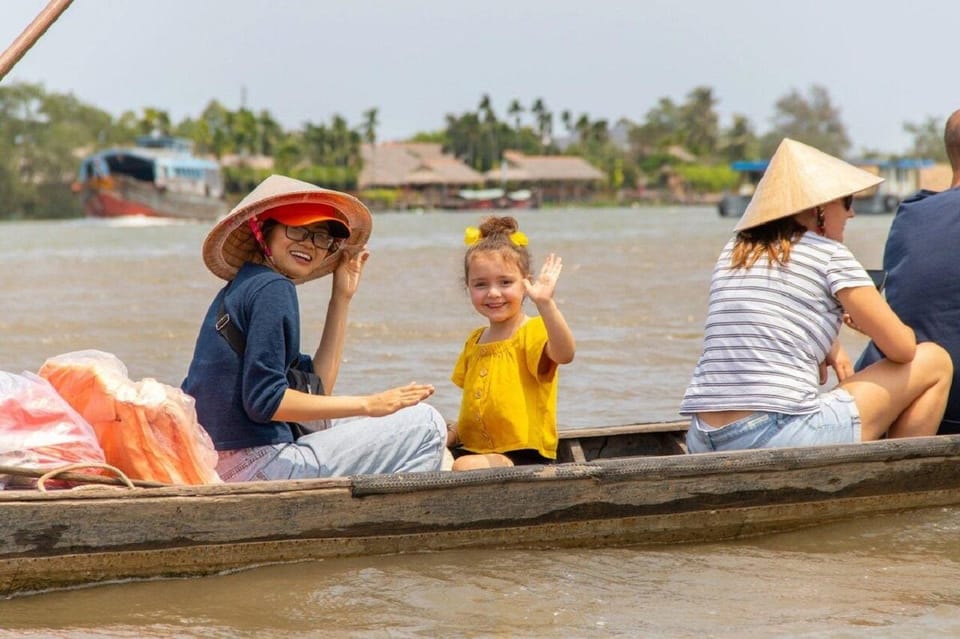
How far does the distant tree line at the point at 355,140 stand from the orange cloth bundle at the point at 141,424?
74266 mm

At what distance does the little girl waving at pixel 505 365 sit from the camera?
→ 4.66 m

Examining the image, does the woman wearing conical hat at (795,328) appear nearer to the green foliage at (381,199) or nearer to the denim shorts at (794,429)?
the denim shorts at (794,429)

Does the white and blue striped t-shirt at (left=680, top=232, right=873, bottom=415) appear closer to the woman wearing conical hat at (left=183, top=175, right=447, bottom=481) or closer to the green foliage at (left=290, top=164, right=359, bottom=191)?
the woman wearing conical hat at (left=183, top=175, right=447, bottom=481)

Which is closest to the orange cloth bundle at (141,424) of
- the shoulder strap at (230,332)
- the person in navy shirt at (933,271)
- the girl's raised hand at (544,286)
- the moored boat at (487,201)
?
the shoulder strap at (230,332)

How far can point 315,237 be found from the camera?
4379 millimetres

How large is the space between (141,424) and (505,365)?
1253mm

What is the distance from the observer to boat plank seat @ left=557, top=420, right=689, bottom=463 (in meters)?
5.37

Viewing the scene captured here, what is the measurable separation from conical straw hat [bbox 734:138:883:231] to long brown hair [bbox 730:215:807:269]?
0.15ft

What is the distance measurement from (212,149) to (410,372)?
82565 mm

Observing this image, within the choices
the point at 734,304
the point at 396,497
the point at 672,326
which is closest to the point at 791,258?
the point at 734,304

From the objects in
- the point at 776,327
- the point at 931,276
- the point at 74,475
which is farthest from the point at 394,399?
the point at 931,276

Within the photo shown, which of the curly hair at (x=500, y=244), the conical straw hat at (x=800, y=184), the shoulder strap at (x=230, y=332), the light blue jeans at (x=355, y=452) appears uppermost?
the conical straw hat at (x=800, y=184)

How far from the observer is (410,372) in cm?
927

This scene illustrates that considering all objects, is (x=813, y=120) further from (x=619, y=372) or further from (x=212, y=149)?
(x=619, y=372)
